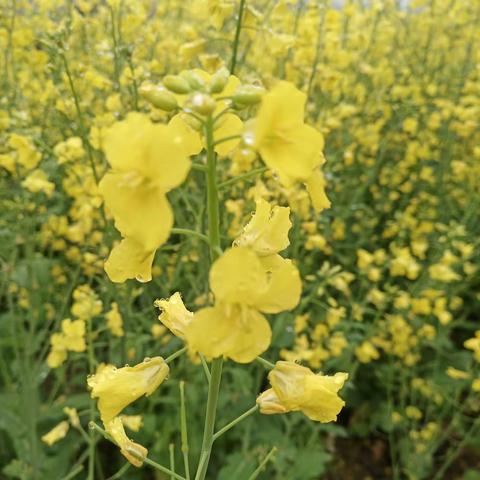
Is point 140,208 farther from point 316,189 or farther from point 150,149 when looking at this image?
point 316,189

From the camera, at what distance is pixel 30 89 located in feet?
14.1

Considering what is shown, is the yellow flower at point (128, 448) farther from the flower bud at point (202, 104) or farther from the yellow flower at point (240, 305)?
the flower bud at point (202, 104)

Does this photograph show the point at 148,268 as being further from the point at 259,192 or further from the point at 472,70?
the point at 472,70

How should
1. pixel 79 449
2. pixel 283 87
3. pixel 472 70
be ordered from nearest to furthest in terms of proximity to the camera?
pixel 283 87 < pixel 79 449 < pixel 472 70

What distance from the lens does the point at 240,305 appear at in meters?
1.04

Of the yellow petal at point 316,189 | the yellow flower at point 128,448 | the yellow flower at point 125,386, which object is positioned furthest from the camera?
the yellow flower at point 128,448

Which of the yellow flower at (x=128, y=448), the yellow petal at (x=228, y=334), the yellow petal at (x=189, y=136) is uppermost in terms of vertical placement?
the yellow petal at (x=189, y=136)

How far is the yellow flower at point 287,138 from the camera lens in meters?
0.96

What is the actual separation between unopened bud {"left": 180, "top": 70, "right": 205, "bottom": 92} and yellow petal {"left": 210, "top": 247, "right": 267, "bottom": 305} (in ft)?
1.03

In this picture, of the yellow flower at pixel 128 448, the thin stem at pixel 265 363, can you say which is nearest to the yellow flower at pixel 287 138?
the thin stem at pixel 265 363

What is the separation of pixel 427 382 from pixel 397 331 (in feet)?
1.34

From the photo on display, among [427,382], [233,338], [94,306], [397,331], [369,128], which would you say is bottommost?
[427,382]

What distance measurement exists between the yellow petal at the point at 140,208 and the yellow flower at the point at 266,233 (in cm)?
24

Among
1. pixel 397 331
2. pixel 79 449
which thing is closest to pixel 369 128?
pixel 397 331
